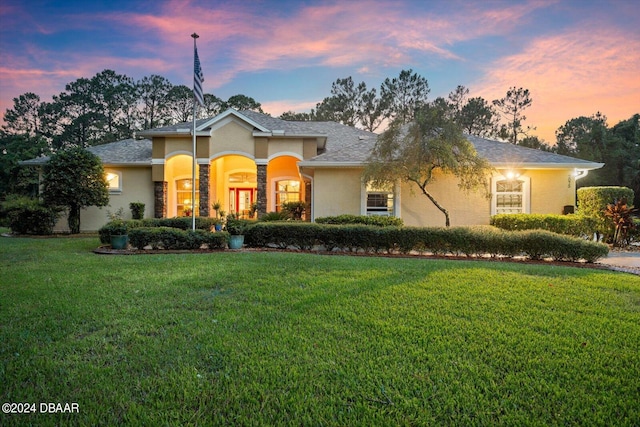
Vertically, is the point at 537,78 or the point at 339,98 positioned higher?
the point at 339,98

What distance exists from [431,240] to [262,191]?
30.4ft

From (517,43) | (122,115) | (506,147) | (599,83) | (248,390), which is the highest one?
(122,115)

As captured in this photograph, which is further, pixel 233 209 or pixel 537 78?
pixel 233 209

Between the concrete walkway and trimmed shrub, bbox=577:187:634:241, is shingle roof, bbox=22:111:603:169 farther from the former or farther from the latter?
the concrete walkway

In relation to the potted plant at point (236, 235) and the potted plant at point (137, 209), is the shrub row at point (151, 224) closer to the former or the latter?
the potted plant at point (236, 235)

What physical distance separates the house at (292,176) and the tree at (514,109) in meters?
23.6

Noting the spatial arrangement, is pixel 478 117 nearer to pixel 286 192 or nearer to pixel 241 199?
pixel 286 192

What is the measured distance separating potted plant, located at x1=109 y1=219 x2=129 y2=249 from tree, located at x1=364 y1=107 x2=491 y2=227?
340 inches

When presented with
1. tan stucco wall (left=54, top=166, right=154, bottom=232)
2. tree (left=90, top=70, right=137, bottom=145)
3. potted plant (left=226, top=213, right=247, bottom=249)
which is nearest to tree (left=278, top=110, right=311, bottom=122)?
tree (left=90, top=70, right=137, bottom=145)

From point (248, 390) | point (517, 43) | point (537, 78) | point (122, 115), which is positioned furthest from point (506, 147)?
point (122, 115)

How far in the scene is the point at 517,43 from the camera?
12.0 m

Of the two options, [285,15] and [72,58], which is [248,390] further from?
[72,58]

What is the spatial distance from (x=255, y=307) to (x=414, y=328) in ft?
7.07

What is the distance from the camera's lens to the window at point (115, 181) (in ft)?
56.8
